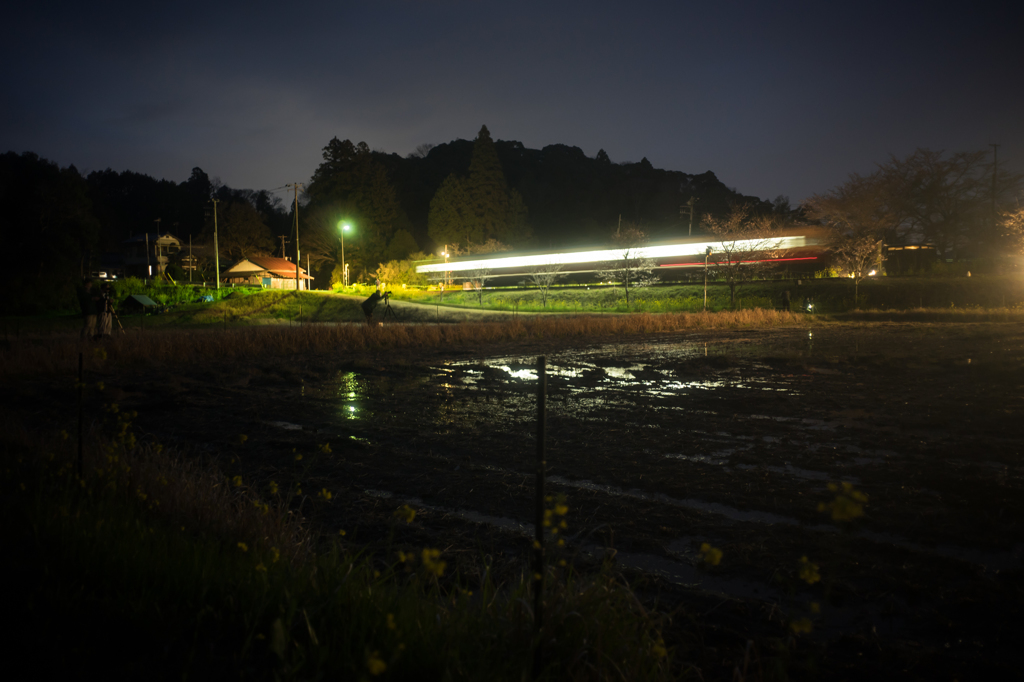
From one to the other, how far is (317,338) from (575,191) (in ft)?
312

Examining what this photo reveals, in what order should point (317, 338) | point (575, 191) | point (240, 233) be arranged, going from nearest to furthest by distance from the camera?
point (317, 338)
point (240, 233)
point (575, 191)

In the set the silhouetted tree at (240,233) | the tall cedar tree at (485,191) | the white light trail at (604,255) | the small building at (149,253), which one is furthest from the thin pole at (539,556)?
the small building at (149,253)

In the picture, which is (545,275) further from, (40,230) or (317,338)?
(40,230)

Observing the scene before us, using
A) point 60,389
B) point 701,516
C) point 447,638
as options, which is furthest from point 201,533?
point 60,389

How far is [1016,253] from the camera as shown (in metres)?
33.7

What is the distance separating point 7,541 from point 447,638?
7.04ft

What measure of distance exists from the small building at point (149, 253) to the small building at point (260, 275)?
14.6m

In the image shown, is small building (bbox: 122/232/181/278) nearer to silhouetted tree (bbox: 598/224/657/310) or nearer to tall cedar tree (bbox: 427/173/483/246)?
tall cedar tree (bbox: 427/173/483/246)

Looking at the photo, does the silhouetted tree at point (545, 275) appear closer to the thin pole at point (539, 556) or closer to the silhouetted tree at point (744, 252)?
the silhouetted tree at point (744, 252)

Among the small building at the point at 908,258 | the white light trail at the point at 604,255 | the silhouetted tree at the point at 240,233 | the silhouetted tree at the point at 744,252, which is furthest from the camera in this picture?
the silhouetted tree at the point at 240,233

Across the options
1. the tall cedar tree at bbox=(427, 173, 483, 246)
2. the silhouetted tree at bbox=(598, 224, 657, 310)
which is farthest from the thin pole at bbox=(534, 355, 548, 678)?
the tall cedar tree at bbox=(427, 173, 483, 246)

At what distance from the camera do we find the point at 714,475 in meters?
4.96

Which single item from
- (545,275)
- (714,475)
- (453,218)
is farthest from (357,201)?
(714,475)

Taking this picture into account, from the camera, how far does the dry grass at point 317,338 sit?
37.8ft
